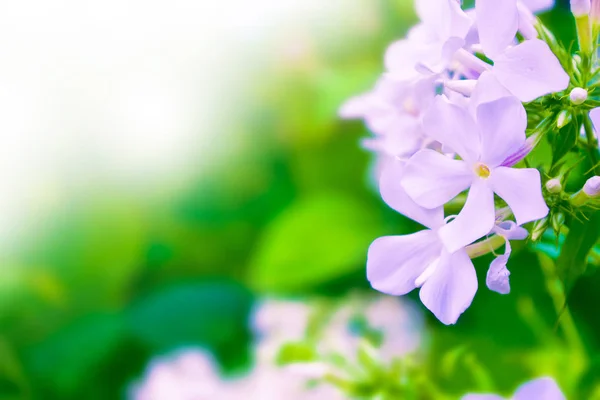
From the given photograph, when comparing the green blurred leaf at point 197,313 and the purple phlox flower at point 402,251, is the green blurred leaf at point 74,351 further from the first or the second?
the purple phlox flower at point 402,251

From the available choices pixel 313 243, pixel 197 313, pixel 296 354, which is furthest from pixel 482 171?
pixel 197 313

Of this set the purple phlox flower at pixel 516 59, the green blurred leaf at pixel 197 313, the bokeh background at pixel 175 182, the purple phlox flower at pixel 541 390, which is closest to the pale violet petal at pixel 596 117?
the purple phlox flower at pixel 516 59

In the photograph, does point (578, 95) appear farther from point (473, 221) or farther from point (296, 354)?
point (296, 354)

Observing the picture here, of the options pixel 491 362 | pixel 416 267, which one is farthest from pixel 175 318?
pixel 416 267

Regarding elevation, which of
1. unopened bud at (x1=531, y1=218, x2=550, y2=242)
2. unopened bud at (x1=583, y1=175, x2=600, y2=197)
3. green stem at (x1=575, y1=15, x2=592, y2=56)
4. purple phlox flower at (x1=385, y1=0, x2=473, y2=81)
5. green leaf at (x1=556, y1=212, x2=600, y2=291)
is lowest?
green leaf at (x1=556, y1=212, x2=600, y2=291)

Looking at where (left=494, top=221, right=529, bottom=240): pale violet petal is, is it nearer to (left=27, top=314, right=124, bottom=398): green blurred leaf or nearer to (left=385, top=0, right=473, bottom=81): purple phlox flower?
(left=385, top=0, right=473, bottom=81): purple phlox flower

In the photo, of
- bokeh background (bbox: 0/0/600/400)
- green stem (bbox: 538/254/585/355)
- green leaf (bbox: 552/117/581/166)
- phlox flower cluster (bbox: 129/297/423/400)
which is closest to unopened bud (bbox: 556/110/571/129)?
green leaf (bbox: 552/117/581/166)

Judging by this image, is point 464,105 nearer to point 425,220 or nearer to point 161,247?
point 425,220
